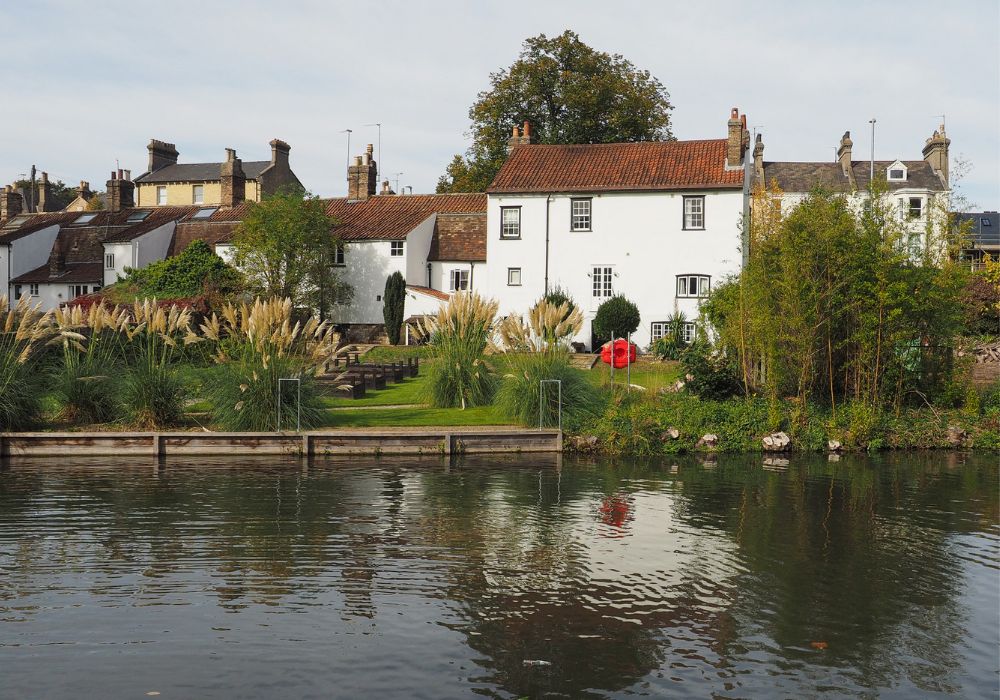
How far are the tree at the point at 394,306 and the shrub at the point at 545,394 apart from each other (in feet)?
66.6

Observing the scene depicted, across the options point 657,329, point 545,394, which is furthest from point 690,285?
point 545,394

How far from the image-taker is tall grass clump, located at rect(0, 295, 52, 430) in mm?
19500

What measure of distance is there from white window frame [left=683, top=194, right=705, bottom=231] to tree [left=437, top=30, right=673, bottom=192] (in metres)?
11.8

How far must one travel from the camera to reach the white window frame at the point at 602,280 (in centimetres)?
3981

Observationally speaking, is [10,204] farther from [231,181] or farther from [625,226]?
[625,226]

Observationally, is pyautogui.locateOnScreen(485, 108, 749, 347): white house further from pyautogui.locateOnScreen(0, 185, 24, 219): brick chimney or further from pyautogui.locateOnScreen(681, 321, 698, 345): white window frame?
pyautogui.locateOnScreen(0, 185, 24, 219): brick chimney

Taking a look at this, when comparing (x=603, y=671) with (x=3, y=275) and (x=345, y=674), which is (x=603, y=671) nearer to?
(x=345, y=674)

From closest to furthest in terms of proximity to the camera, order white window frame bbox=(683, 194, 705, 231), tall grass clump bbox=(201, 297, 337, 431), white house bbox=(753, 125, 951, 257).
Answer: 1. tall grass clump bbox=(201, 297, 337, 431)
2. white window frame bbox=(683, 194, 705, 231)
3. white house bbox=(753, 125, 951, 257)

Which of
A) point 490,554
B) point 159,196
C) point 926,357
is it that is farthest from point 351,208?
point 490,554

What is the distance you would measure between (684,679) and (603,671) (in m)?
0.67

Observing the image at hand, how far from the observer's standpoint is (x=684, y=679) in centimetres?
762

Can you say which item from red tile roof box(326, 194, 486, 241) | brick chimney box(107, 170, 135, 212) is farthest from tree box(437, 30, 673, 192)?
brick chimney box(107, 170, 135, 212)

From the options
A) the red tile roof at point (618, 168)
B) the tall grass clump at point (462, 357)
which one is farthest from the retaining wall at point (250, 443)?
the red tile roof at point (618, 168)

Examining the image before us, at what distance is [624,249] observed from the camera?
39.6m
